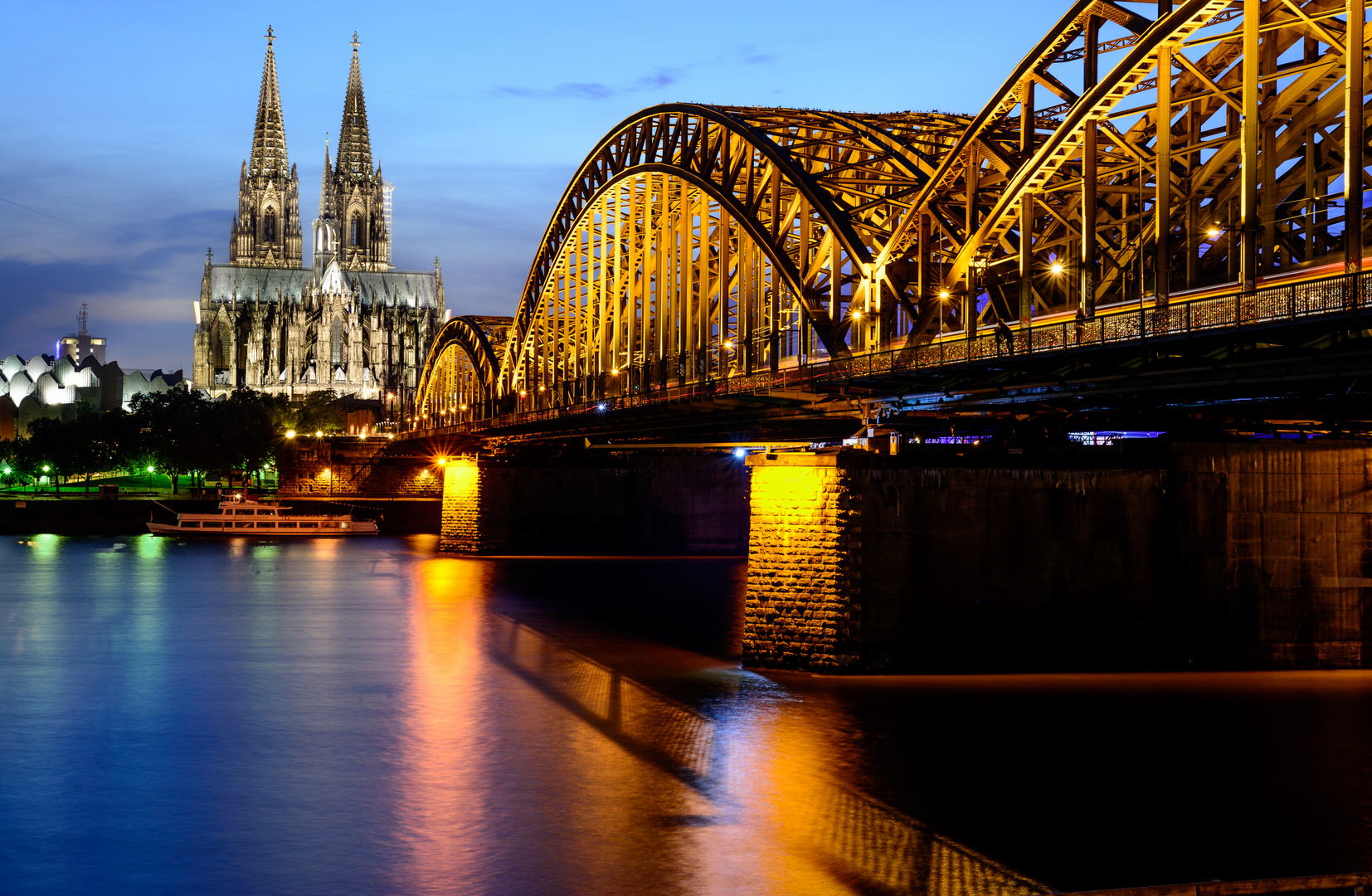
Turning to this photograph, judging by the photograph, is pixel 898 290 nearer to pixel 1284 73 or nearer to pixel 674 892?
pixel 1284 73

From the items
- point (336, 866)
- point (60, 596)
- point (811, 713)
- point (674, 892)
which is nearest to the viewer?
point (674, 892)

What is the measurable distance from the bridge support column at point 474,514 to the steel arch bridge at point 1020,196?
16.2 meters

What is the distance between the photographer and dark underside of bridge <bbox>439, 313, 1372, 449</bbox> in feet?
82.9

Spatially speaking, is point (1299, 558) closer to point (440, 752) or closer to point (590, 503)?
point (440, 752)

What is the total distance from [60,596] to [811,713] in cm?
4033

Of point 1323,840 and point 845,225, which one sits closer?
point 1323,840

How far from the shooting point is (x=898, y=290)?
1608 inches

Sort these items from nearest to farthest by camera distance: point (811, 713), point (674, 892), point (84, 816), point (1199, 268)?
point (674, 892) < point (84, 816) < point (811, 713) < point (1199, 268)

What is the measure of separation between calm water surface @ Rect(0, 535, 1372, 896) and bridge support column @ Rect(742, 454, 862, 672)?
3.46ft

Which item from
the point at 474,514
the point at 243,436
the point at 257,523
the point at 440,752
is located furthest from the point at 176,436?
the point at 440,752

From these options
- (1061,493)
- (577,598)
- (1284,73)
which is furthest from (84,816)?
(577,598)

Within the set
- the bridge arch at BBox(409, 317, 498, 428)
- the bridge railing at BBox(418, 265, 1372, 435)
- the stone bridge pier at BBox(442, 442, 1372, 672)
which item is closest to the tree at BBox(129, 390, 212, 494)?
the bridge arch at BBox(409, 317, 498, 428)

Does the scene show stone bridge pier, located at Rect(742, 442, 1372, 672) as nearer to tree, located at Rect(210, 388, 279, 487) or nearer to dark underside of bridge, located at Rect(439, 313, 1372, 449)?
dark underside of bridge, located at Rect(439, 313, 1372, 449)

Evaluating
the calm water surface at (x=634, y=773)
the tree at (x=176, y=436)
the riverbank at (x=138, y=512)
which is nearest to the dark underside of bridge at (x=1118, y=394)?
the calm water surface at (x=634, y=773)
